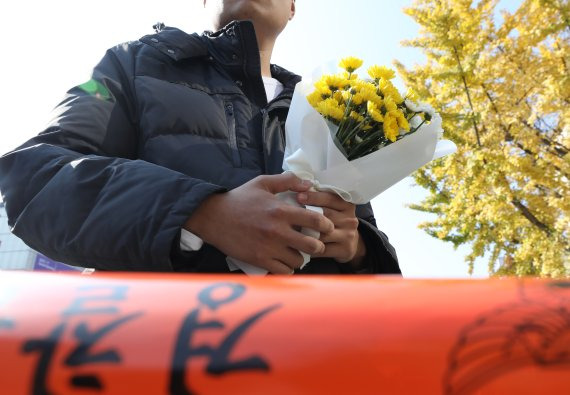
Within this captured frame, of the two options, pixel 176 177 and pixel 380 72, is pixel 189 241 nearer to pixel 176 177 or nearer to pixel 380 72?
pixel 176 177

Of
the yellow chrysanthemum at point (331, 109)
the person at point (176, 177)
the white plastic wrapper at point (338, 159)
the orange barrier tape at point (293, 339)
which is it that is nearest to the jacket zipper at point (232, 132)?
the person at point (176, 177)

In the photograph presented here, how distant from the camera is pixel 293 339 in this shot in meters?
0.41

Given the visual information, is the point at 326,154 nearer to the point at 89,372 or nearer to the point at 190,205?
the point at 190,205

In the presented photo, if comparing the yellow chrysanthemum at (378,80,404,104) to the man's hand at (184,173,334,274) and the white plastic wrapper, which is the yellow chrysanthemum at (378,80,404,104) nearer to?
the white plastic wrapper

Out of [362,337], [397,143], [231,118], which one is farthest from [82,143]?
[362,337]

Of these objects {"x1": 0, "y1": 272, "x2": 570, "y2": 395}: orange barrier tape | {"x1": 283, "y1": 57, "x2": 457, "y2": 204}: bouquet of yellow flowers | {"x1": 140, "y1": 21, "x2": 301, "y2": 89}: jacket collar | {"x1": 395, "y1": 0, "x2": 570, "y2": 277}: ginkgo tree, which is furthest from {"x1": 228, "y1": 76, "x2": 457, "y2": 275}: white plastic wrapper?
{"x1": 395, "y1": 0, "x2": 570, "y2": 277}: ginkgo tree

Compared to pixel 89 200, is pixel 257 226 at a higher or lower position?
higher

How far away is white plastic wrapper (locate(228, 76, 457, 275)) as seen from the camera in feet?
3.68

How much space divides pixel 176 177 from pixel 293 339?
666 mm

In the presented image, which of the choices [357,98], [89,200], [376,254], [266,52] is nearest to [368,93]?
[357,98]

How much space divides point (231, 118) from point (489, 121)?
16.8ft

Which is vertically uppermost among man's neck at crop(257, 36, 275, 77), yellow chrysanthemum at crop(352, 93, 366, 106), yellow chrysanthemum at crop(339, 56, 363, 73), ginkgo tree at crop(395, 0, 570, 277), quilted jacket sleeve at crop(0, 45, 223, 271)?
ginkgo tree at crop(395, 0, 570, 277)

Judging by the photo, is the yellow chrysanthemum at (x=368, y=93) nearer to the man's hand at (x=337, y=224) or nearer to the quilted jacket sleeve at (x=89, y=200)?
the man's hand at (x=337, y=224)

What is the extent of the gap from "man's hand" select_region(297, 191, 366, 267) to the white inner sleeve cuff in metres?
0.25
